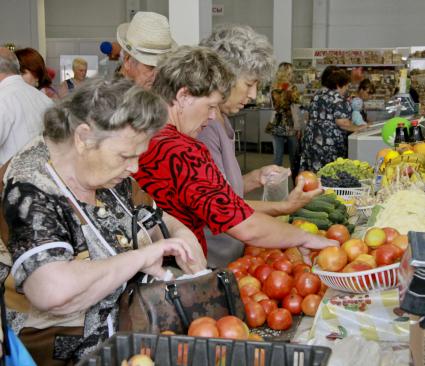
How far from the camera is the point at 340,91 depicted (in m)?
8.27

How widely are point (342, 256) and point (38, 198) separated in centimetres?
108

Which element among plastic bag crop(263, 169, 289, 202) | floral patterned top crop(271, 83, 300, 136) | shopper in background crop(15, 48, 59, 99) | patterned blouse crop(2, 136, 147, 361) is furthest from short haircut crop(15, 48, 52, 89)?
floral patterned top crop(271, 83, 300, 136)

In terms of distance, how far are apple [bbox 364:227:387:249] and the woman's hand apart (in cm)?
80

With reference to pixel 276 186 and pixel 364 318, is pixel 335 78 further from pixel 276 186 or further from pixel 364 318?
pixel 364 318

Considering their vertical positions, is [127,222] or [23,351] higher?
[127,222]

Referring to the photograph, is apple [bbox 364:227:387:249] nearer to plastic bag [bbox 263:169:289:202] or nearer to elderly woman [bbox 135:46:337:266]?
elderly woman [bbox 135:46:337:266]

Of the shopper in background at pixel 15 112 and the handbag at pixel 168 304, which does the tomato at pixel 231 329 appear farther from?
the shopper in background at pixel 15 112

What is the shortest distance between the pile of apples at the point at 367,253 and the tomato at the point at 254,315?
0.26 m

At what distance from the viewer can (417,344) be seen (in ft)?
4.52

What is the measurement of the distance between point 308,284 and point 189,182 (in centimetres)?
58

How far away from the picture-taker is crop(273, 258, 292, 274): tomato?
107 inches

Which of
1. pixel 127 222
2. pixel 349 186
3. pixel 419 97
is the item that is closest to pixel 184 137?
pixel 127 222

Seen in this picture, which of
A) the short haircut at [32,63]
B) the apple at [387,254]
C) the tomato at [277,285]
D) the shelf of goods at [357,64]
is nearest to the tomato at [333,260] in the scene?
the apple at [387,254]

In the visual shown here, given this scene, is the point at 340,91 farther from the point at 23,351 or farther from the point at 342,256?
the point at 23,351
